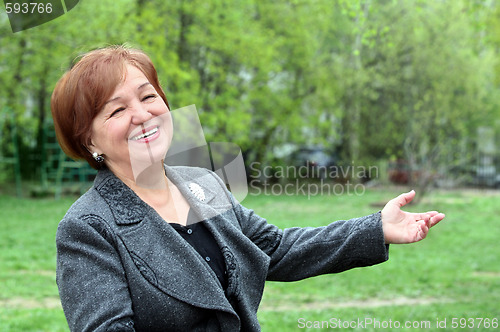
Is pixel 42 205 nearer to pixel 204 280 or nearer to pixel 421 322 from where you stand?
pixel 421 322

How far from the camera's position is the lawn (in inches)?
200

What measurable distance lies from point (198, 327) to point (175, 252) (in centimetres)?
21

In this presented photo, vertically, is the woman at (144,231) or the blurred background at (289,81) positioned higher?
the woman at (144,231)

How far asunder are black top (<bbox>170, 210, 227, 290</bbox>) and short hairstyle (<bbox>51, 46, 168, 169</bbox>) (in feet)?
1.18

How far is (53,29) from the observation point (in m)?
13.0

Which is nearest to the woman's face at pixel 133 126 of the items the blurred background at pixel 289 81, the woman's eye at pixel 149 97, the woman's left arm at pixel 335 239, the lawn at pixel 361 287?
the woman's eye at pixel 149 97

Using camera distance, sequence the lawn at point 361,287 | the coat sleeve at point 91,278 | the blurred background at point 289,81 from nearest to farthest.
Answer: the coat sleeve at point 91,278 → the lawn at point 361,287 → the blurred background at point 289,81

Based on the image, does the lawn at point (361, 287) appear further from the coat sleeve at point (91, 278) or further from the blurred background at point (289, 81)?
the blurred background at point (289, 81)

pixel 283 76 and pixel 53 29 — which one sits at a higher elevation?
pixel 53 29

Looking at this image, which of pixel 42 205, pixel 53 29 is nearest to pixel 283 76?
pixel 53 29

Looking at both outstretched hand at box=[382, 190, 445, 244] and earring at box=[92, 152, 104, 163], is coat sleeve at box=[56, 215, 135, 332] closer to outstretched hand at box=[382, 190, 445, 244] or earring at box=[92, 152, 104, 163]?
earring at box=[92, 152, 104, 163]

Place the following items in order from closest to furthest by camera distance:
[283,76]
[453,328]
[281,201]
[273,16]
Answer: [453,328], [281,201], [273,16], [283,76]

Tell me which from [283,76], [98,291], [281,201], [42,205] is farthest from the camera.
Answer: [283,76]

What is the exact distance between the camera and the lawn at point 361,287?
200 inches
